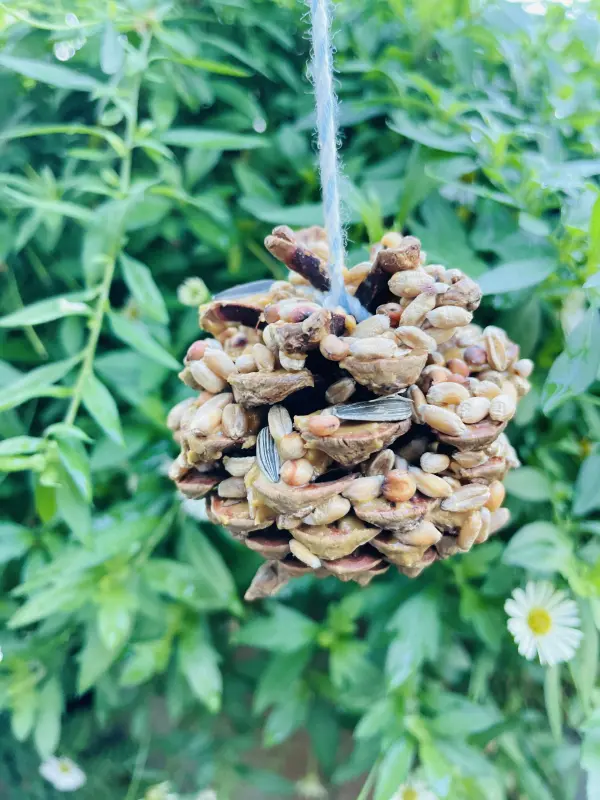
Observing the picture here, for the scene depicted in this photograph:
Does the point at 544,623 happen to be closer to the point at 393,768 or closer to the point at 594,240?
the point at 393,768

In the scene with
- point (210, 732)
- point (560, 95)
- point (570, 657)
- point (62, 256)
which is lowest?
point (210, 732)

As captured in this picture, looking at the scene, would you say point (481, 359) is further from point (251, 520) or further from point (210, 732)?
point (210, 732)

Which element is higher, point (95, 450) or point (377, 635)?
point (95, 450)

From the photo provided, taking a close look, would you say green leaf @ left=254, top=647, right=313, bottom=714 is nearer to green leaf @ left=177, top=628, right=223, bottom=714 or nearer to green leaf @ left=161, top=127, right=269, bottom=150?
green leaf @ left=177, top=628, right=223, bottom=714

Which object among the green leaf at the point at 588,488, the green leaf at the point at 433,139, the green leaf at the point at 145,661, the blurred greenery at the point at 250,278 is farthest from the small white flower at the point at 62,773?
the green leaf at the point at 433,139

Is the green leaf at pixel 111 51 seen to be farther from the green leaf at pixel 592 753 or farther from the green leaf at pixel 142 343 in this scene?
the green leaf at pixel 592 753

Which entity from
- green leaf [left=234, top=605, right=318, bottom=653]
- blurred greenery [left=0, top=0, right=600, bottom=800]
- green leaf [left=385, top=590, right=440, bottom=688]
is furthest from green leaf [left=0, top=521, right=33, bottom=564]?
green leaf [left=385, top=590, right=440, bottom=688]

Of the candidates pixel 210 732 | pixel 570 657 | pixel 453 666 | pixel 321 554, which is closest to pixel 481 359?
pixel 321 554
